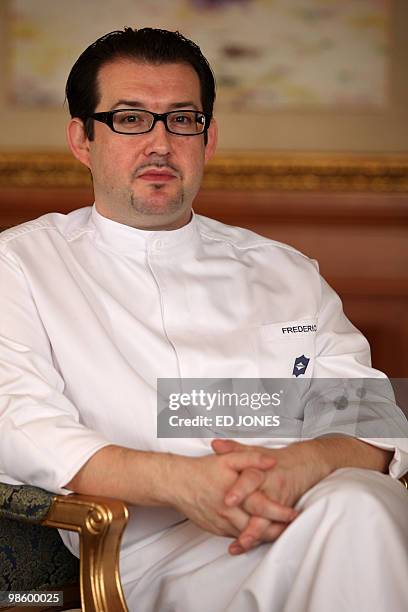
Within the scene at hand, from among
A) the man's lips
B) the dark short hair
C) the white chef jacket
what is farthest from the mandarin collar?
the dark short hair

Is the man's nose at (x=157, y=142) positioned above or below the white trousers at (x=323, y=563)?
above

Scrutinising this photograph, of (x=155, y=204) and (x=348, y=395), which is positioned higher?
(x=155, y=204)

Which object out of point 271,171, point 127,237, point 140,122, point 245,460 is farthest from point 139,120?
point 271,171

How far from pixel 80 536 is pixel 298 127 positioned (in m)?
2.31

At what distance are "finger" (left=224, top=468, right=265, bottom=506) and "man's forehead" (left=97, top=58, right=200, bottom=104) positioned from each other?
1008 millimetres

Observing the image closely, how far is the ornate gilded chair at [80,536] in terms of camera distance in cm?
192

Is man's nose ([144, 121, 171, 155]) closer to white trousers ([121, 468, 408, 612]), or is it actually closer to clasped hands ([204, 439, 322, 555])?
clasped hands ([204, 439, 322, 555])

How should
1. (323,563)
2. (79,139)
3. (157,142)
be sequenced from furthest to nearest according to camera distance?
(79,139), (157,142), (323,563)

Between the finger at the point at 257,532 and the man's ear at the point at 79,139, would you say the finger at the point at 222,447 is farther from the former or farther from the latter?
the man's ear at the point at 79,139

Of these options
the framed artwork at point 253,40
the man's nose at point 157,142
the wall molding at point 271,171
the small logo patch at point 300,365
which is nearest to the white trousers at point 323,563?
the small logo patch at point 300,365

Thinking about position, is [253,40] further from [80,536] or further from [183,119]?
[80,536]

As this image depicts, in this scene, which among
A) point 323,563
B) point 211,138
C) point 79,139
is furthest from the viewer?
point 211,138

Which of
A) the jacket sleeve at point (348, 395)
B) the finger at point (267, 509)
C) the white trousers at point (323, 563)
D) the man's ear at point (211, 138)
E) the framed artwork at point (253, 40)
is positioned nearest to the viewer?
the white trousers at point (323, 563)

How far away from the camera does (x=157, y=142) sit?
2.45m
